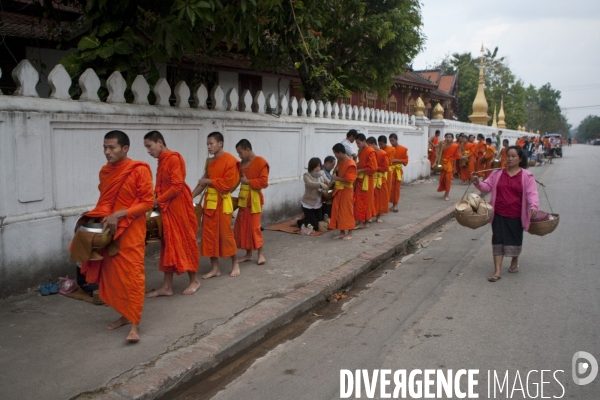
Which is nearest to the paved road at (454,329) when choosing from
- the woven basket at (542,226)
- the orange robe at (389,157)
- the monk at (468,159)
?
the woven basket at (542,226)

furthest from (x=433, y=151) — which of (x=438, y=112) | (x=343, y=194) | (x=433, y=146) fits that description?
(x=343, y=194)

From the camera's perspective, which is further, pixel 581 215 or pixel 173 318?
pixel 581 215

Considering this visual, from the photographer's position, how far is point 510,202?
20.6 ft

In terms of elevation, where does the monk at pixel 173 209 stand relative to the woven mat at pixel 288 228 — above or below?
above

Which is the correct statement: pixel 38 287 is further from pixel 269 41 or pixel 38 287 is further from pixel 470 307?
pixel 269 41

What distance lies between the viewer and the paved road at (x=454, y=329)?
3.79 metres

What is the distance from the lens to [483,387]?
365 cm

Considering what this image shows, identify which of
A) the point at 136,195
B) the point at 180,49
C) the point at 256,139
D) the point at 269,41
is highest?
the point at 269,41

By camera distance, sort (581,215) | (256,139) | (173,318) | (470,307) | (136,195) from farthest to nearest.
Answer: (581,215)
(256,139)
(470,307)
(173,318)
(136,195)

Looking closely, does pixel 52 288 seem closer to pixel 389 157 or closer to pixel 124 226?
pixel 124 226

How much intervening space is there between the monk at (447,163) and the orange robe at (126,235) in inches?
378

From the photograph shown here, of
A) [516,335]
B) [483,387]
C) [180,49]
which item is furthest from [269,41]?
[483,387]

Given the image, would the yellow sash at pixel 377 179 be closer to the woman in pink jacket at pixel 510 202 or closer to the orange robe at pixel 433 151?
the woman in pink jacket at pixel 510 202

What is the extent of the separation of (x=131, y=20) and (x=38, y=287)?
131 inches
